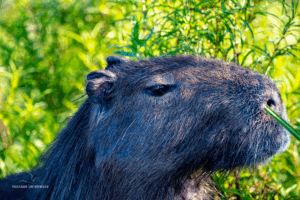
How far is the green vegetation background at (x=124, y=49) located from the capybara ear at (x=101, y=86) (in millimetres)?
687

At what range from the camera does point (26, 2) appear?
6215 millimetres

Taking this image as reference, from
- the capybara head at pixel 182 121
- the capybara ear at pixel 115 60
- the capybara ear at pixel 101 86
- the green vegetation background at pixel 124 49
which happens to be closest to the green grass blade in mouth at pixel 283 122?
the capybara head at pixel 182 121

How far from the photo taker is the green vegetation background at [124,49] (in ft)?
11.5

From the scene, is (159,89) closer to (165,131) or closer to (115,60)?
(165,131)

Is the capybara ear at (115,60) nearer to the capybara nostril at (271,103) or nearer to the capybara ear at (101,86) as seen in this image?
the capybara ear at (101,86)

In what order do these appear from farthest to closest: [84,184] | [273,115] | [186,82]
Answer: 1. [84,184]
2. [186,82]
3. [273,115]

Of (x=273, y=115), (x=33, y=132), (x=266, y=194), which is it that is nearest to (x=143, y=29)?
(x=33, y=132)

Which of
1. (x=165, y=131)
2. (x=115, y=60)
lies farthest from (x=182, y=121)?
(x=115, y=60)

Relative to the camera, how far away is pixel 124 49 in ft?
14.7

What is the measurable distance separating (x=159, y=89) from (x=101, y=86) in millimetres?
446

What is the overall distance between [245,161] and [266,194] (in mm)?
1476

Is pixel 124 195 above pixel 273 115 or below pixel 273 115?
below

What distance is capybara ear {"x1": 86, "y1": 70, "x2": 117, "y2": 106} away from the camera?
2.49 metres

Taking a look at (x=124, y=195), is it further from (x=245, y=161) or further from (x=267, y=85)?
(x=267, y=85)
